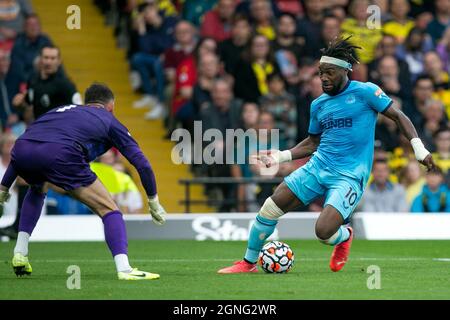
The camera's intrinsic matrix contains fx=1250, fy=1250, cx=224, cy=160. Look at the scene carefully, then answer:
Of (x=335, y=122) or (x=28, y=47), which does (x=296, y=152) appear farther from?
(x=28, y=47)

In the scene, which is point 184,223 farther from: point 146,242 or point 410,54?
point 410,54

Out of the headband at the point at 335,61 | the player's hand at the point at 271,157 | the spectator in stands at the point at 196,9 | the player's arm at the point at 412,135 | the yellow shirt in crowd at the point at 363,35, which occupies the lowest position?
the player's hand at the point at 271,157

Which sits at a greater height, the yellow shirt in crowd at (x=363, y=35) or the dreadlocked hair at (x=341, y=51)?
the yellow shirt in crowd at (x=363, y=35)

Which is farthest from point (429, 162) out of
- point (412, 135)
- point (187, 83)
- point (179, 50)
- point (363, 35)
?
point (363, 35)

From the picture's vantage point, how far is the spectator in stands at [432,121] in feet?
Result: 70.2

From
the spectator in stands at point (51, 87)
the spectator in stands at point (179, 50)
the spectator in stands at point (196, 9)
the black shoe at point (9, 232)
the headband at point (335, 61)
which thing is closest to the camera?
the headband at point (335, 61)

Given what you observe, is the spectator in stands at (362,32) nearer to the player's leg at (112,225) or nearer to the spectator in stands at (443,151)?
the spectator in stands at (443,151)

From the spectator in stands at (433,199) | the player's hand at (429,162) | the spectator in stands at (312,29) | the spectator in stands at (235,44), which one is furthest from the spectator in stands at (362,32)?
the player's hand at (429,162)

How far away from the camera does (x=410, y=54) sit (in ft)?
76.2

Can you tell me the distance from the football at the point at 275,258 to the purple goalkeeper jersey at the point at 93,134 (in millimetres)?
1606

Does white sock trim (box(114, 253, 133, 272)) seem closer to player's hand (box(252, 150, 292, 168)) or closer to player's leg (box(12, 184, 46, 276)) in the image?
player's leg (box(12, 184, 46, 276))

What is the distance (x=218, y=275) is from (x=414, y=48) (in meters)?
11.6

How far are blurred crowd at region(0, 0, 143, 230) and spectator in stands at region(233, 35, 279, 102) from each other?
2.77m
